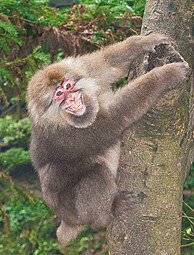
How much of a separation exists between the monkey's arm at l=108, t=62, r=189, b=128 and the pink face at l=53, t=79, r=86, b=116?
0.18 metres

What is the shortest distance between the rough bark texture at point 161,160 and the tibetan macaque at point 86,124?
0.08 metres

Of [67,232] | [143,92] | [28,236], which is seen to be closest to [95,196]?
[67,232]

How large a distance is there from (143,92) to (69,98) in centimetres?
37

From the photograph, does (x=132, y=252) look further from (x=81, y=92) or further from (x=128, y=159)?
(x=81, y=92)

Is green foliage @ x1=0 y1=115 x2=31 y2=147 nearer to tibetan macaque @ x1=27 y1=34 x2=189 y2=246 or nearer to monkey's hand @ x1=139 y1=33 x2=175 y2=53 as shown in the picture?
tibetan macaque @ x1=27 y1=34 x2=189 y2=246

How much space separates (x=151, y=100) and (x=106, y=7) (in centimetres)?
122

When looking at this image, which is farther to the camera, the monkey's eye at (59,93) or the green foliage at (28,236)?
the green foliage at (28,236)

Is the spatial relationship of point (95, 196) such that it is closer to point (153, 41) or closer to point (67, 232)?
point (67, 232)

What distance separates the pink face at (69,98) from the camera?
2955 mm

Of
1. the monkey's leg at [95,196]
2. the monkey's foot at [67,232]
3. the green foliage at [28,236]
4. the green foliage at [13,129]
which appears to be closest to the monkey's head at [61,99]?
the monkey's leg at [95,196]

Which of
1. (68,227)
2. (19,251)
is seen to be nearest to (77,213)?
(68,227)

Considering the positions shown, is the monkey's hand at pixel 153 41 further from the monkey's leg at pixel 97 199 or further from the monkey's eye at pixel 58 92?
the monkey's leg at pixel 97 199

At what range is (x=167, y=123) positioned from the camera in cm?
263

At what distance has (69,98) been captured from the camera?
2.96 m
